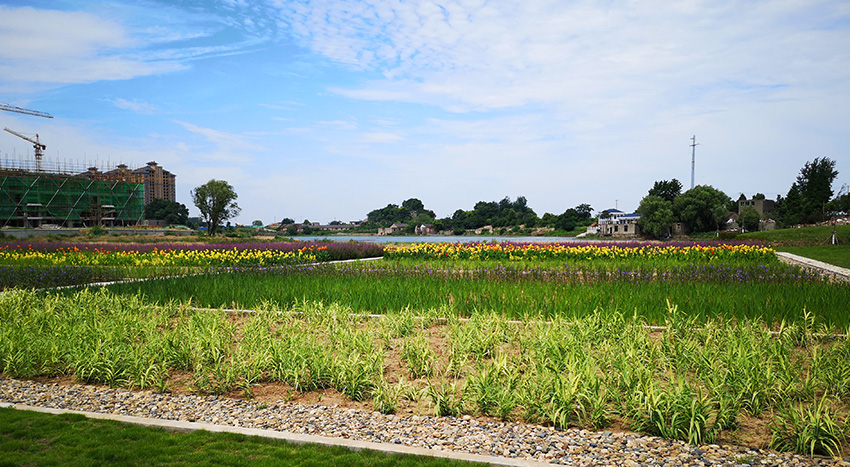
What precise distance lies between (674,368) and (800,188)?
10740 cm

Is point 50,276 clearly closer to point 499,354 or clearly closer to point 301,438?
point 301,438

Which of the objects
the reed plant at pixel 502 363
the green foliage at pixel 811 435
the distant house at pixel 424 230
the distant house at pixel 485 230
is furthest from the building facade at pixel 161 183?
the green foliage at pixel 811 435

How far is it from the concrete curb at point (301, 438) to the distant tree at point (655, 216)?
56529 millimetres

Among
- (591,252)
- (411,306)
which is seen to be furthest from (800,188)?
(411,306)

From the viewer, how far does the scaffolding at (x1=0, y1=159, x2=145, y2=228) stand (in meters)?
68.9

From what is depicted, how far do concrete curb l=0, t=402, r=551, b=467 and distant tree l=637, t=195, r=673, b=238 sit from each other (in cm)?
5653

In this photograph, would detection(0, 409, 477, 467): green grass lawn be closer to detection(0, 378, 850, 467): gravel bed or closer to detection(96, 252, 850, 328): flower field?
detection(0, 378, 850, 467): gravel bed

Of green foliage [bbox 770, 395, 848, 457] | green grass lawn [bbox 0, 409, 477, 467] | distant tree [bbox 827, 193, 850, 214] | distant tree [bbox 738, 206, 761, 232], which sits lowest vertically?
green grass lawn [bbox 0, 409, 477, 467]

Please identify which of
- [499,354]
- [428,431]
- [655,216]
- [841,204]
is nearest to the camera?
[428,431]

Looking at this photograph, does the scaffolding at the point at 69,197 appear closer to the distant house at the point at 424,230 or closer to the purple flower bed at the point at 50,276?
the distant house at the point at 424,230

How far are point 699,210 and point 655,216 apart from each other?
25.5ft

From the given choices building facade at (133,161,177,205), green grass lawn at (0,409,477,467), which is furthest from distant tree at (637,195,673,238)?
building facade at (133,161,177,205)

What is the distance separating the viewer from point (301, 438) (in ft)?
13.0

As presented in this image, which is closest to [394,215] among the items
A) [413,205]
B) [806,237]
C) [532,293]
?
[413,205]
